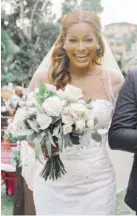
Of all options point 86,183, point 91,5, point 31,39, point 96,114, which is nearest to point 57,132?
point 96,114

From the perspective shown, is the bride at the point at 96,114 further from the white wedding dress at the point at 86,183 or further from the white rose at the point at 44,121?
the white rose at the point at 44,121

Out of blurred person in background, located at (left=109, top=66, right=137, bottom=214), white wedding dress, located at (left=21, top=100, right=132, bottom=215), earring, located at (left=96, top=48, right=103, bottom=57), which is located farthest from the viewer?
earring, located at (left=96, top=48, right=103, bottom=57)

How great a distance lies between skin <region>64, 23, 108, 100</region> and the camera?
77.0 inches

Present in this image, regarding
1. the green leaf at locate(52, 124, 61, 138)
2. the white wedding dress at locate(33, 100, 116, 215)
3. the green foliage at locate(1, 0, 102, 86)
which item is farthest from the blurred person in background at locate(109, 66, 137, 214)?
the green foliage at locate(1, 0, 102, 86)

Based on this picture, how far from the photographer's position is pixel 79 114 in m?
1.64

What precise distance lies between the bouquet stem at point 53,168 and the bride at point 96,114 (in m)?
0.08

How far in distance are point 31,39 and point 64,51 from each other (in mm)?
454

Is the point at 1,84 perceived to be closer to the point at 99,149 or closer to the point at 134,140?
the point at 99,149

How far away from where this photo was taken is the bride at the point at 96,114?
6.23 feet

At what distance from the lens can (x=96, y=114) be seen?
6.07 ft

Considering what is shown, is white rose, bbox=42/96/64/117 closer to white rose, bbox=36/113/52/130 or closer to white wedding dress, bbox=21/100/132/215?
white rose, bbox=36/113/52/130

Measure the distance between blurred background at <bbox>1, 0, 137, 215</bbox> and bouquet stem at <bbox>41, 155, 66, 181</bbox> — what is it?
20.1 inches

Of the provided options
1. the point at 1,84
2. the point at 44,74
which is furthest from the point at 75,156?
the point at 1,84

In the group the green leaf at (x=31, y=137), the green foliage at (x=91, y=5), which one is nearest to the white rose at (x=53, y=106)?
the green leaf at (x=31, y=137)
